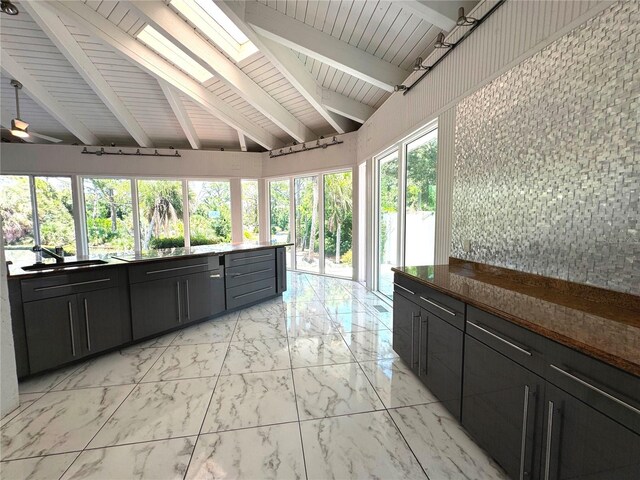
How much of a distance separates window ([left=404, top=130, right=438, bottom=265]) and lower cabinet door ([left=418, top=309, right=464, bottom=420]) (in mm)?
1138

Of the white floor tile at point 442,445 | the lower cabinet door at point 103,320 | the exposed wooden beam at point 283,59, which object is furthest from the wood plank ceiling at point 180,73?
the white floor tile at point 442,445

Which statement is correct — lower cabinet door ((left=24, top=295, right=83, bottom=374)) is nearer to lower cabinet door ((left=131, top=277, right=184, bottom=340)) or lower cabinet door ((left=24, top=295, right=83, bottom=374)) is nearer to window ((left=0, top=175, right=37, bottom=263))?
lower cabinet door ((left=131, top=277, right=184, bottom=340))

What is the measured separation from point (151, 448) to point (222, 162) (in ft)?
18.9

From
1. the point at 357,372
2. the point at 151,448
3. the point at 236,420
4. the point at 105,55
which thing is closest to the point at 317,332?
the point at 357,372

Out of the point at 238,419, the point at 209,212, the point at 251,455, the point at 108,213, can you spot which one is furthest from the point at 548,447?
the point at 108,213

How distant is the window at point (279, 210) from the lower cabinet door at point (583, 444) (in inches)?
223

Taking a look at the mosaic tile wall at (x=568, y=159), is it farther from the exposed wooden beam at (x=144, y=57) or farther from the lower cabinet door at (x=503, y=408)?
the exposed wooden beam at (x=144, y=57)

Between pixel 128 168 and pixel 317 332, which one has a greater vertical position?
pixel 128 168

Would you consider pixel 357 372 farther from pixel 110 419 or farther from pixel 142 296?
pixel 142 296

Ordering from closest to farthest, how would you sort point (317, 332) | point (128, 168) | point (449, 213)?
1. point (449, 213)
2. point (317, 332)
3. point (128, 168)

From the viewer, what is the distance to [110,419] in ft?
5.62

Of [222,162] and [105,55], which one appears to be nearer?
[105,55]

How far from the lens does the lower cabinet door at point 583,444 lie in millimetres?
799

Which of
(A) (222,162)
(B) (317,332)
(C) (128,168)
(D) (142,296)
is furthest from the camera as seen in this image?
(A) (222,162)
